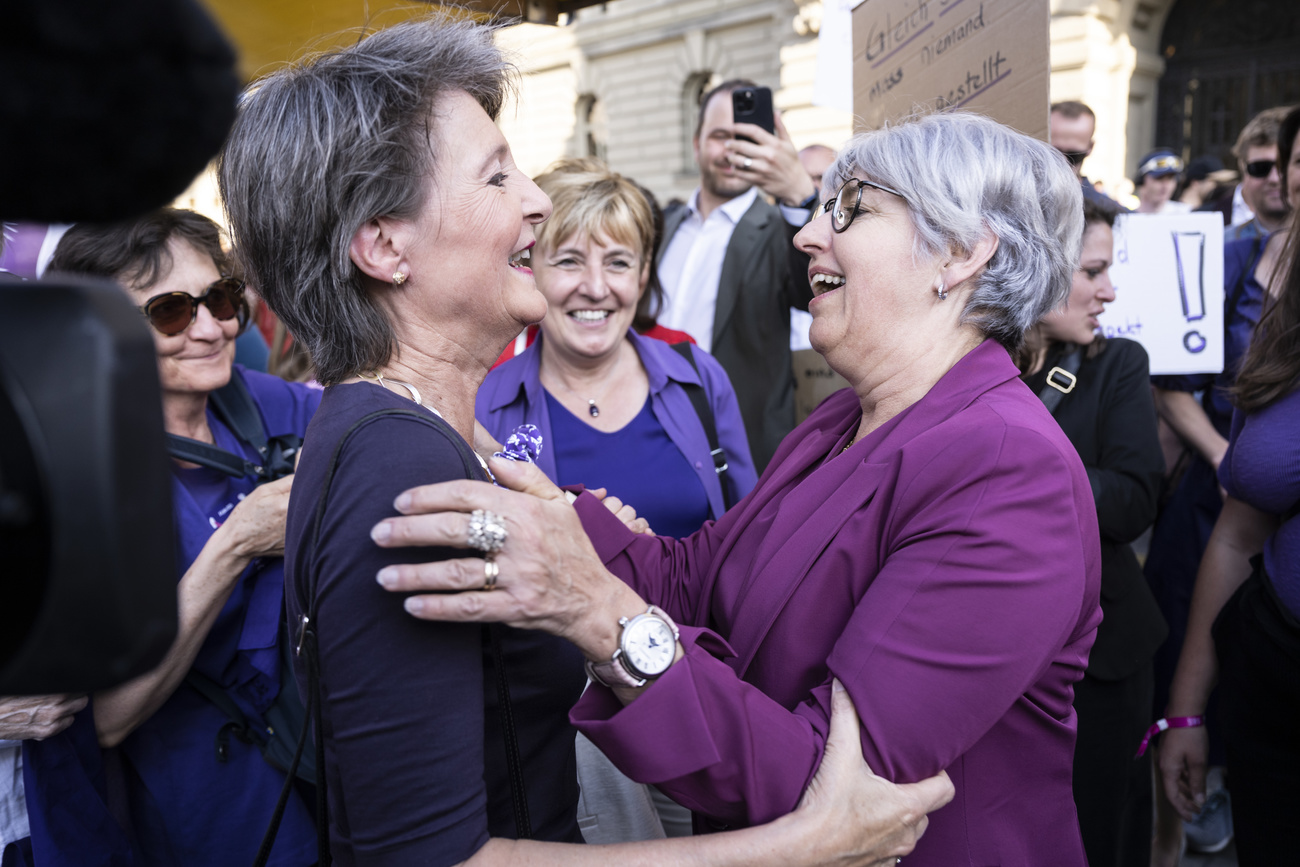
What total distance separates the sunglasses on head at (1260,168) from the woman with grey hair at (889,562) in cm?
367

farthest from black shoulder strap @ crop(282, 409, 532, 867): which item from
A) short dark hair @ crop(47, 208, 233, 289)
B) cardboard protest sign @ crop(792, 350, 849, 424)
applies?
cardboard protest sign @ crop(792, 350, 849, 424)

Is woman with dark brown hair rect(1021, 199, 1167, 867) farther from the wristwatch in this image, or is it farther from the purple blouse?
the wristwatch

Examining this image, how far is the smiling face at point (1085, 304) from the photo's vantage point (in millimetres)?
2596

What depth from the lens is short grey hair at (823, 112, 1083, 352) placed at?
161 cm

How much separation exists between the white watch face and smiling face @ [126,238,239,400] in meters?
1.65

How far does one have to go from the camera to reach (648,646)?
120 cm

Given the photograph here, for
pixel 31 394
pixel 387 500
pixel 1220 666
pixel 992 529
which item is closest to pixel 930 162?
pixel 992 529

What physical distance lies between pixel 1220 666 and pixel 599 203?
7.47 ft

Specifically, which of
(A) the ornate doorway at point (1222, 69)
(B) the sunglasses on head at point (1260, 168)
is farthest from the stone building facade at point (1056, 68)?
(B) the sunglasses on head at point (1260, 168)

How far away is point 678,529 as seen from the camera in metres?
2.73

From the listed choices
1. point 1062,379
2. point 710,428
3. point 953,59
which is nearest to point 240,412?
point 710,428

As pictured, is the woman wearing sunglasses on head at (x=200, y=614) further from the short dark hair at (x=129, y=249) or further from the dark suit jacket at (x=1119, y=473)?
the dark suit jacket at (x=1119, y=473)

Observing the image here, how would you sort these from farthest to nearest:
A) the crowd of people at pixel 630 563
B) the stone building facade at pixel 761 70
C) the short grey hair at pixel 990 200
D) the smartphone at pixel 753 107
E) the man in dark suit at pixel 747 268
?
the stone building facade at pixel 761 70 → the smartphone at pixel 753 107 → the man in dark suit at pixel 747 268 → the short grey hair at pixel 990 200 → the crowd of people at pixel 630 563

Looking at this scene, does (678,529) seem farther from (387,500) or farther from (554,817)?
(387,500)
